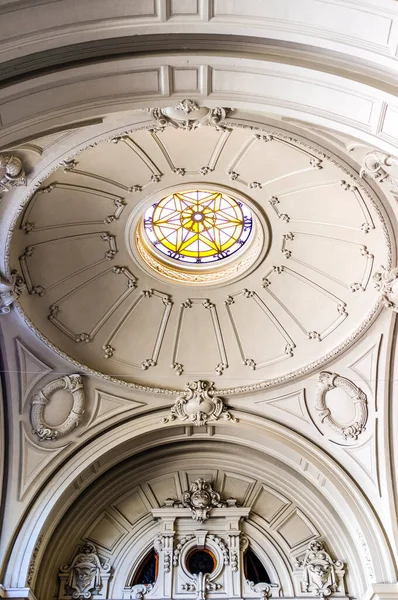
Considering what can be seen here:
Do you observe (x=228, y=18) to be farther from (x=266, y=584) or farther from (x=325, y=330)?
(x=266, y=584)

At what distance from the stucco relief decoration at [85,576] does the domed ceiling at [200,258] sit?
3.95 meters

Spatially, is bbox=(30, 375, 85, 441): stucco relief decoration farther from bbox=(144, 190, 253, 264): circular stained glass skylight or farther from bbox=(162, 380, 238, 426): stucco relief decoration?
bbox=(144, 190, 253, 264): circular stained glass skylight

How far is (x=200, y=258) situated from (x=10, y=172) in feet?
23.0

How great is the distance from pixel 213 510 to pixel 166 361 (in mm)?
3526

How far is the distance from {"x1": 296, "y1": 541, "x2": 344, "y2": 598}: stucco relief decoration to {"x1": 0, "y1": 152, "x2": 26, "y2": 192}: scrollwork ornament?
9942 mm

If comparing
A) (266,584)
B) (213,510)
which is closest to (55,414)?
(213,510)

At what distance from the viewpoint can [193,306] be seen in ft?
49.1

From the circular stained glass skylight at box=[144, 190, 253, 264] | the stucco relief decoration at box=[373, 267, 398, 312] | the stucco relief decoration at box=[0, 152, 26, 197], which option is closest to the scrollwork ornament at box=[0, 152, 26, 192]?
the stucco relief decoration at box=[0, 152, 26, 197]

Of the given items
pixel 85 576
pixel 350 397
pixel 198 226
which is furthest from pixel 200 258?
pixel 85 576

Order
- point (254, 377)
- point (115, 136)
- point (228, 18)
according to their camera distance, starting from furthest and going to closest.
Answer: point (254, 377)
point (115, 136)
point (228, 18)

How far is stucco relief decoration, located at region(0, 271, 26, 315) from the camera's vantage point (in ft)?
39.9

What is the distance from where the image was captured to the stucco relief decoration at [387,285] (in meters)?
12.0

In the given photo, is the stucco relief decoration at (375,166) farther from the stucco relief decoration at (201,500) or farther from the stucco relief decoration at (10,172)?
the stucco relief decoration at (201,500)

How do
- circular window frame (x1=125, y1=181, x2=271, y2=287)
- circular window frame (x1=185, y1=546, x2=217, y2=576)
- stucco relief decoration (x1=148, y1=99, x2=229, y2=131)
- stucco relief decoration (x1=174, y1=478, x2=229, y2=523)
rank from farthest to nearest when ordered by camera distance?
1. stucco relief decoration (x1=174, y1=478, x2=229, y2=523)
2. circular window frame (x1=185, y1=546, x2=217, y2=576)
3. circular window frame (x1=125, y1=181, x2=271, y2=287)
4. stucco relief decoration (x1=148, y1=99, x2=229, y2=131)
